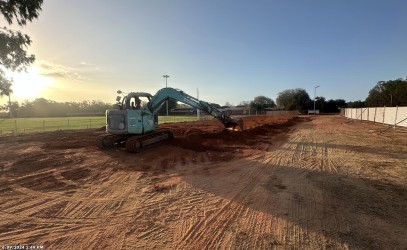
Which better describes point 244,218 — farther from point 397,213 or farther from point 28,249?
point 28,249

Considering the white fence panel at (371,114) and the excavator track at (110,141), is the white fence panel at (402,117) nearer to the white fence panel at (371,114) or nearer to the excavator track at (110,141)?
the white fence panel at (371,114)

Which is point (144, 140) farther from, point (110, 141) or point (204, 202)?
point (204, 202)

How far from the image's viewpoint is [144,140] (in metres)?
12.8

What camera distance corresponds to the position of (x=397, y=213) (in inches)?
222

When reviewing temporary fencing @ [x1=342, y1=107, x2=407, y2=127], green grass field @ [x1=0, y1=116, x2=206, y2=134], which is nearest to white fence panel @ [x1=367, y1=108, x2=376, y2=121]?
temporary fencing @ [x1=342, y1=107, x2=407, y2=127]

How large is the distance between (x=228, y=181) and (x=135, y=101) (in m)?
7.60

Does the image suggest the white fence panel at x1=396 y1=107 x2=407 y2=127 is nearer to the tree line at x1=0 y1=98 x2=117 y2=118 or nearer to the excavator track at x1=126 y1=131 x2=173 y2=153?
the excavator track at x1=126 y1=131 x2=173 y2=153

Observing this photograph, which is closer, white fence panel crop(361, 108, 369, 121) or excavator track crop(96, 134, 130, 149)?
excavator track crop(96, 134, 130, 149)

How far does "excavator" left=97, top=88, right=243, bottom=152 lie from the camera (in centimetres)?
1259

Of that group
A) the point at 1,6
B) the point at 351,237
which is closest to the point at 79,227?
the point at 351,237

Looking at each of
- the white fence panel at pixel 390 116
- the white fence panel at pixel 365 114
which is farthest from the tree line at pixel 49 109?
the white fence panel at pixel 390 116

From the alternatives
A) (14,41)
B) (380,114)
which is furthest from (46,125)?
(380,114)

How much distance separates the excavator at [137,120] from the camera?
12594 mm

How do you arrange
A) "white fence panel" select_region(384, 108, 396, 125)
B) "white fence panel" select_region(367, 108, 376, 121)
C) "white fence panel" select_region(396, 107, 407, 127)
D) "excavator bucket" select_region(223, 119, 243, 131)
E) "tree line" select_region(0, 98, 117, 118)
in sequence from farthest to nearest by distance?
1. "tree line" select_region(0, 98, 117, 118)
2. "white fence panel" select_region(367, 108, 376, 121)
3. "white fence panel" select_region(384, 108, 396, 125)
4. "white fence panel" select_region(396, 107, 407, 127)
5. "excavator bucket" select_region(223, 119, 243, 131)
